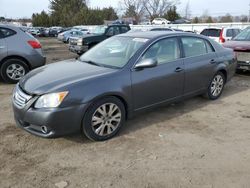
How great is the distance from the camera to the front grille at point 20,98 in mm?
4093

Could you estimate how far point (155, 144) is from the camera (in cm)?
433

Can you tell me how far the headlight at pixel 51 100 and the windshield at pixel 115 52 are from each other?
1115mm

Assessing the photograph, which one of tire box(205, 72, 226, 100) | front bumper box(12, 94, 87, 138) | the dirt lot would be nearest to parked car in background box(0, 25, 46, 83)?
the dirt lot

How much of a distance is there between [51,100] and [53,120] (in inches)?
10.3

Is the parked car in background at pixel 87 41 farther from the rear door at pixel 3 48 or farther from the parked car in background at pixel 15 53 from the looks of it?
the rear door at pixel 3 48

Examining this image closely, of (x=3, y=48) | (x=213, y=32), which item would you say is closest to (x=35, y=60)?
(x=3, y=48)

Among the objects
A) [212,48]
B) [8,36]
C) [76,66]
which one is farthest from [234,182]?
[8,36]

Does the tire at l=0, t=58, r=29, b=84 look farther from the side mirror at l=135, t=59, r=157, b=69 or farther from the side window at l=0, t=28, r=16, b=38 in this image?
the side mirror at l=135, t=59, r=157, b=69

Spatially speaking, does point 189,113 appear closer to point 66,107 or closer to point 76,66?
point 76,66

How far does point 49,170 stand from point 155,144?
5.02 ft

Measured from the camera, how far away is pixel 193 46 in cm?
584

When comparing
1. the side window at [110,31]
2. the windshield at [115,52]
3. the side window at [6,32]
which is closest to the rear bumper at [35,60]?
the side window at [6,32]

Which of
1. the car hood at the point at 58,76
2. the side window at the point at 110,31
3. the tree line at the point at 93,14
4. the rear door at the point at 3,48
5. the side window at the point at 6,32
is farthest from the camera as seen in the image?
the tree line at the point at 93,14

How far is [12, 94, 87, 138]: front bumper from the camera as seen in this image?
12.8 feet
